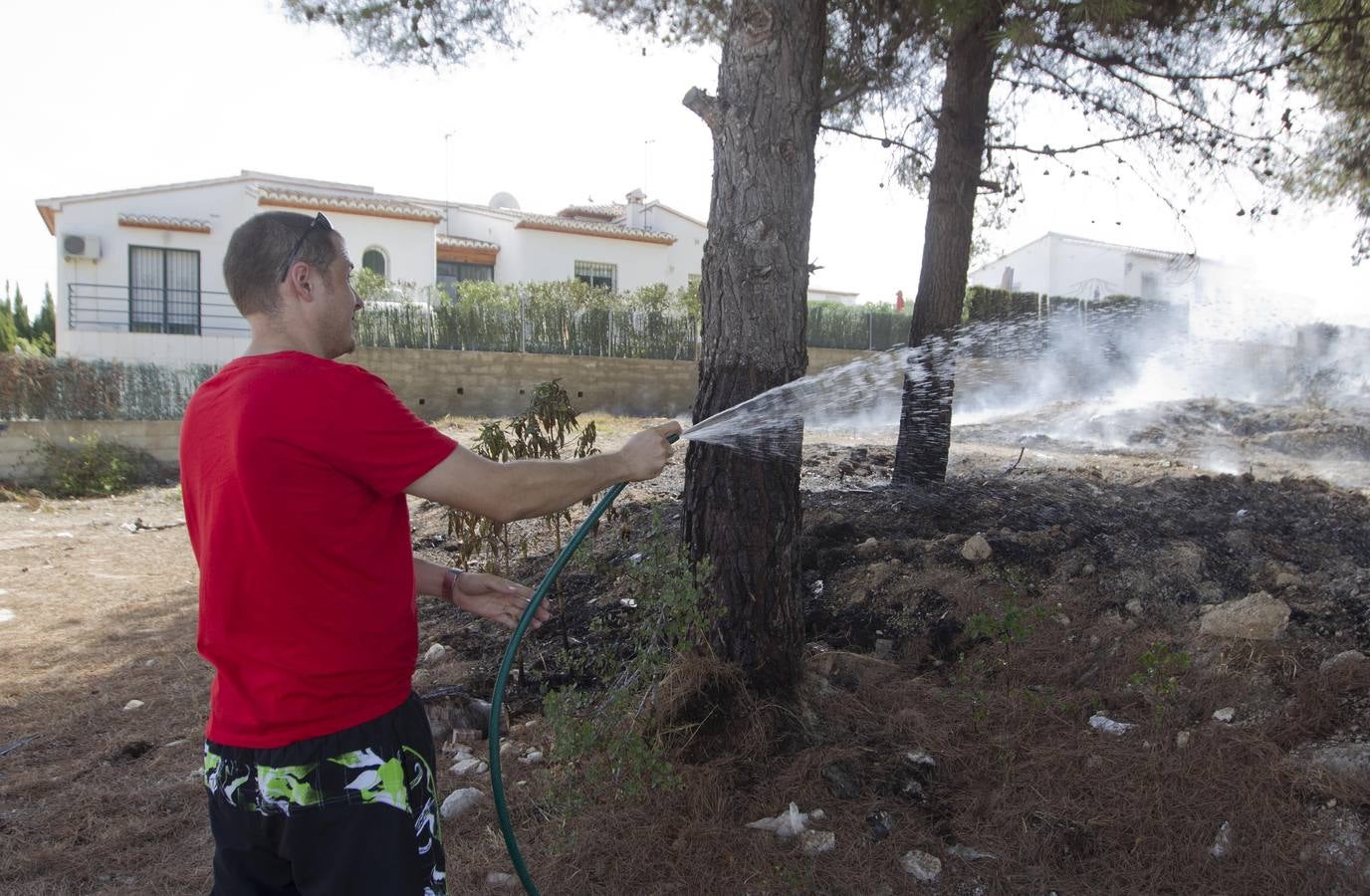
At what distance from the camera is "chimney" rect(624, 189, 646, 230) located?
91.7 feet

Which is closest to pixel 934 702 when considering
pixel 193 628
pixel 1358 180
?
pixel 193 628

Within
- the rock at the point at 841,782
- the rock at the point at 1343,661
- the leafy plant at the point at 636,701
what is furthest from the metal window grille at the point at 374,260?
the rock at the point at 1343,661

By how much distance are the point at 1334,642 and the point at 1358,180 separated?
3984 millimetres

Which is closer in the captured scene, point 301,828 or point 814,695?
point 301,828

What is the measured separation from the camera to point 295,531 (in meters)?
1.65

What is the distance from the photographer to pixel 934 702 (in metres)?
3.50

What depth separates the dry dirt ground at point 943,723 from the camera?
273 centimetres

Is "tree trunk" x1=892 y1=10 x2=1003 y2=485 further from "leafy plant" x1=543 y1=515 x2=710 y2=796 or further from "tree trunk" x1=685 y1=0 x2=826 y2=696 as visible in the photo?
"leafy plant" x1=543 y1=515 x2=710 y2=796

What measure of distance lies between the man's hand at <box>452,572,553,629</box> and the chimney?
26438 mm

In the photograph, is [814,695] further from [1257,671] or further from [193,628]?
[193,628]

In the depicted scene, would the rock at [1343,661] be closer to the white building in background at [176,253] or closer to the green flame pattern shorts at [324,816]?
the green flame pattern shorts at [324,816]

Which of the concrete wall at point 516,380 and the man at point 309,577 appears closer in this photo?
the man at point 309,577

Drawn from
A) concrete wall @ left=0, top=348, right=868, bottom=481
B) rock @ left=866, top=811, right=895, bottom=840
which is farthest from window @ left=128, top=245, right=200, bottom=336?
rock @ left=866, top=811, right=895, bottom=840

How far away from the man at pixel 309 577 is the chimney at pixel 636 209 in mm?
26784
